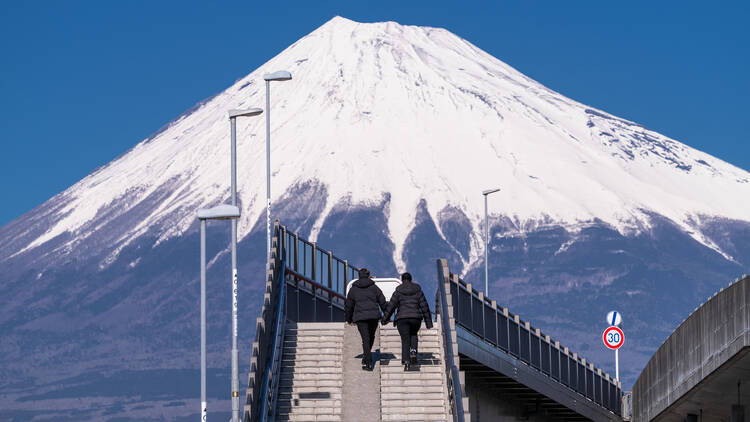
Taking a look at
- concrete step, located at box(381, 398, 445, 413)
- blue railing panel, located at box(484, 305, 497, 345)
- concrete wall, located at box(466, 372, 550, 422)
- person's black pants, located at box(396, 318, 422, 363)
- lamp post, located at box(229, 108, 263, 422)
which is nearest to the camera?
lamp post, located at box(229, 108, 263, 422)

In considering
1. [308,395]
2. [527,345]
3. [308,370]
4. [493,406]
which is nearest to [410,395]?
[308,395]

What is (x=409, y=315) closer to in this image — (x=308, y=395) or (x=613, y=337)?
(x=308, y=395)

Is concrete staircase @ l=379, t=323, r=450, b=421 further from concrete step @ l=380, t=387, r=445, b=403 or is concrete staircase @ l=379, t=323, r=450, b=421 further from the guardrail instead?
the guardrail

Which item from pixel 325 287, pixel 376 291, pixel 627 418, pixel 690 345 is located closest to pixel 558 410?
pixel 627 418

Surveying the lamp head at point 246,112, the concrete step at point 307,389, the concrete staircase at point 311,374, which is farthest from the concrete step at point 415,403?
the lamp head at point 246,112

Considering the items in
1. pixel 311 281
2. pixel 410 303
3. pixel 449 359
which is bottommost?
pixel 449 359

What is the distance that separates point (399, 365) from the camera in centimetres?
2817

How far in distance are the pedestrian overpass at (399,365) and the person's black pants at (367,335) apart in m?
0.30

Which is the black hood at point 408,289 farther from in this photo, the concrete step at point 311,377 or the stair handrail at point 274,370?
the stair handrail at point 274,370

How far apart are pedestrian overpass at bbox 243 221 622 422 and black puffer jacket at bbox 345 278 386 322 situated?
0.89 m

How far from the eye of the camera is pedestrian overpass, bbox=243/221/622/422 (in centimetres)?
2636

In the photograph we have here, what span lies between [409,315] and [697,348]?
19.9 ft

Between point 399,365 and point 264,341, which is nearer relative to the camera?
point 264,341

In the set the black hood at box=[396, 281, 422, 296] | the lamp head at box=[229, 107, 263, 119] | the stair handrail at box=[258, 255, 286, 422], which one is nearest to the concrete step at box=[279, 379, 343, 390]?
the stair handrail at box=[258, 255, 286, 422]
